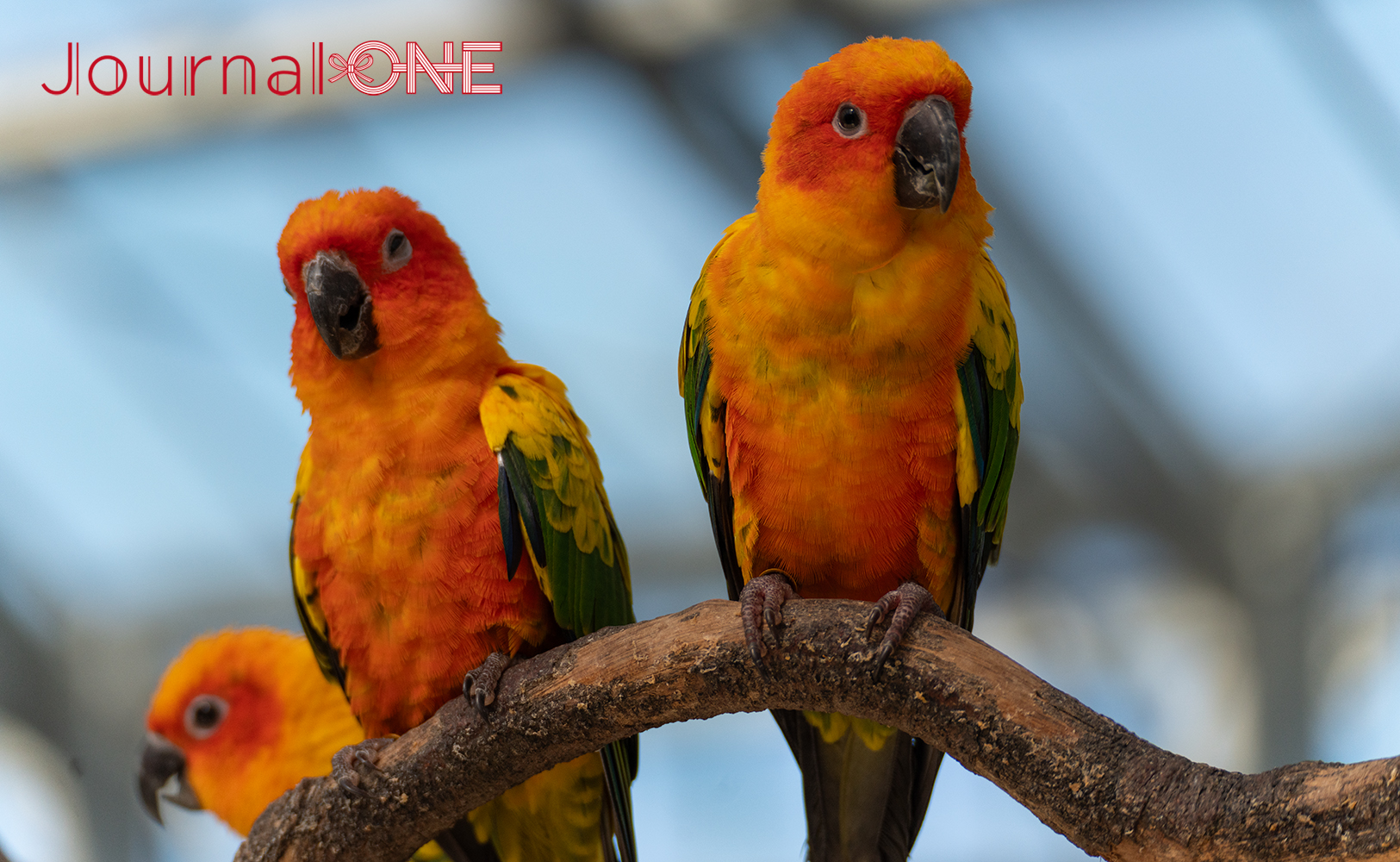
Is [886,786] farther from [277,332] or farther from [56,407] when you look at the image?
[56,407]

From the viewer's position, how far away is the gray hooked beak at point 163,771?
2.82 m

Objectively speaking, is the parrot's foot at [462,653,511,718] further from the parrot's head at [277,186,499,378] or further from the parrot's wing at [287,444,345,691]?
the parrot's head at [277,186,499,378]

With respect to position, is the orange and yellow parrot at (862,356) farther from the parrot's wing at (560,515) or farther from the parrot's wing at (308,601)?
the parrot's wing at (308,601)

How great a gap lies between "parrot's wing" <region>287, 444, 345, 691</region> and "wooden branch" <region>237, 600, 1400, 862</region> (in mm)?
413

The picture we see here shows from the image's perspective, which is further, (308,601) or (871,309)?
(308,601)

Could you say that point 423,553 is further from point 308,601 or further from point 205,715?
point 205,715

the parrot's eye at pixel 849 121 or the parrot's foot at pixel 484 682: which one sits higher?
the parrot's eye at pixel 849 121

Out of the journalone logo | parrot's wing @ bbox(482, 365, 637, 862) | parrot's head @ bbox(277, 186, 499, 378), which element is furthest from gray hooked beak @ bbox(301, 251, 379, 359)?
the journalone logo

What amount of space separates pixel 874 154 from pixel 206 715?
217cm

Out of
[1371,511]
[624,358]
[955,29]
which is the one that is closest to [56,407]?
[624,358]

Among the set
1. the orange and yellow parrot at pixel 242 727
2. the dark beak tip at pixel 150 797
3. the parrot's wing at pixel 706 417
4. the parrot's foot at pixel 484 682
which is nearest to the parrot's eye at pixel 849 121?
the parrot's wing at pixel 706 417

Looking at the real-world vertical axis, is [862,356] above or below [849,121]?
below

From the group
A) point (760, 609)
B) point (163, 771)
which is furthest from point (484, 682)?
Answer: point (163, 771)

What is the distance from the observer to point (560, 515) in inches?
85.4
